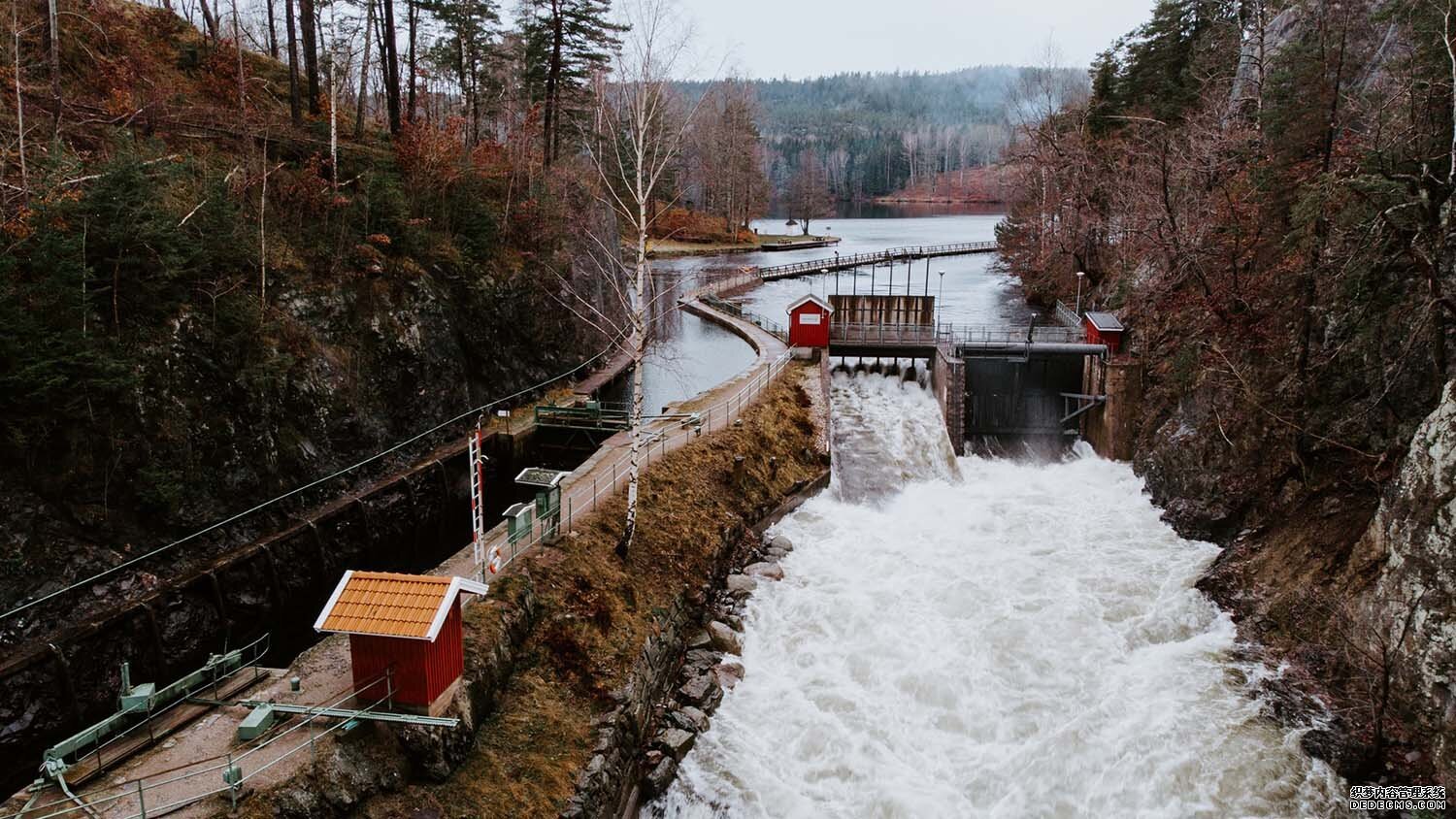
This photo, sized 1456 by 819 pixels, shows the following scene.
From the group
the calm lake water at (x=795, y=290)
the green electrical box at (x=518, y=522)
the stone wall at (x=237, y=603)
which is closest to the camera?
the stone wall at (x=237, y=603)

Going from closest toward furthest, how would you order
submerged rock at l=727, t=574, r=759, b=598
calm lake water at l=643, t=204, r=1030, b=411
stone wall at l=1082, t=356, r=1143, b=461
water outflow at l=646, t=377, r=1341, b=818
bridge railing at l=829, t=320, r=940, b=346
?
water outflow at l=646, t=377, r=1341, b=818, submerged rock at l=727, t=574, r=759, b=598, stone wall at l=1082, t=356, r=1143, b=461, bridge railing at l=829, t=320, r=940, b=346, calm lake water at l=643, t=204, r=1030, b=411

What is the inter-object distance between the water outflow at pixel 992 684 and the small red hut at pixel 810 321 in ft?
34.1

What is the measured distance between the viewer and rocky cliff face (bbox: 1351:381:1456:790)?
1268 centimetres

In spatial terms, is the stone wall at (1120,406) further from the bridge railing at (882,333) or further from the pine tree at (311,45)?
the pine tree at (311,45)

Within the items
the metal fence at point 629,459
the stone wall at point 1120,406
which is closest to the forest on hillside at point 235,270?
the metal fence at point 629,459

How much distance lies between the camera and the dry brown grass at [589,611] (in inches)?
442

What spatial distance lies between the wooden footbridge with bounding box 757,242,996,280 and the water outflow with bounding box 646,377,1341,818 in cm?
3782

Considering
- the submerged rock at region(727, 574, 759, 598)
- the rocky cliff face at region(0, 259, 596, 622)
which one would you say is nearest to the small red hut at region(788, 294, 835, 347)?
the rocky cliff face at region(0, 259, 596, 622)

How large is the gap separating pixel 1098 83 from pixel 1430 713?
153 ft

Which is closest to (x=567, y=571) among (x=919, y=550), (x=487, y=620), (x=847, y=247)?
(x=487, y=620)

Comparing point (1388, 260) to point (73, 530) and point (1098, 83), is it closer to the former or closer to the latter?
point (73, 530)

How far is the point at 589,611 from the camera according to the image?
14.9 metres

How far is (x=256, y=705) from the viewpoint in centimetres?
1044

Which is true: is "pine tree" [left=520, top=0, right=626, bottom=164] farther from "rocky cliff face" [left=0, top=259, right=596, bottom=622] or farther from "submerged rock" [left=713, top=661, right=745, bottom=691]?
"submerged rock" [left=713, top=661, right=745, bottom=691]
